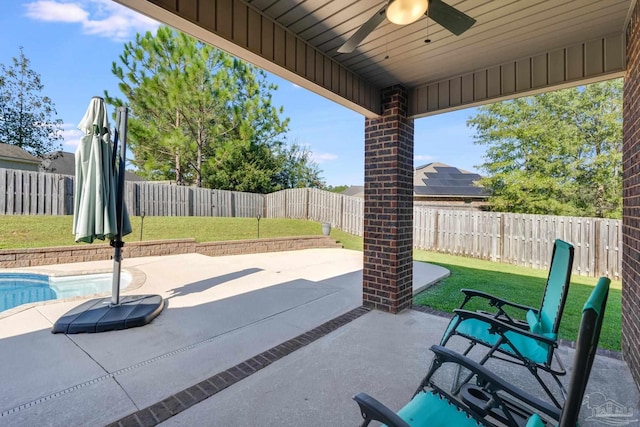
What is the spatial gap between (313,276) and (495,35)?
4716 millimetres

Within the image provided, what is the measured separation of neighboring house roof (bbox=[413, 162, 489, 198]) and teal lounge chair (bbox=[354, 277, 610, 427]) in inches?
543

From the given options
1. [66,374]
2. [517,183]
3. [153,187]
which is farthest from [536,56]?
[153,187]

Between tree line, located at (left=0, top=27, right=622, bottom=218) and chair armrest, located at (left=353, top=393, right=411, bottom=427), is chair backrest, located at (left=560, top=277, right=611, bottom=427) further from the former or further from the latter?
tree line, located at (left=0, top=27, right=622, bottom=218)

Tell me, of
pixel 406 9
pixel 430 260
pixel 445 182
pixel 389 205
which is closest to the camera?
pixel 406 9

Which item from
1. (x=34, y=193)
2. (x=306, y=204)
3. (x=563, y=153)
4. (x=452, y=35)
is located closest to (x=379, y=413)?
(x=452, y=35)

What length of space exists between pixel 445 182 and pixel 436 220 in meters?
9.17

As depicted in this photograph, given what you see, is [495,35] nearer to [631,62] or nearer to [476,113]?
[631,62]

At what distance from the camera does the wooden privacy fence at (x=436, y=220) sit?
7.06m

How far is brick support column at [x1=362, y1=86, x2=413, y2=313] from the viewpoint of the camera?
386cm

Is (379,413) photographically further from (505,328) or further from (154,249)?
(154,249)

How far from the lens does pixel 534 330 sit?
94.2 inches

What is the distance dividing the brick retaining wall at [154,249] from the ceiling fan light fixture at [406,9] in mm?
7766

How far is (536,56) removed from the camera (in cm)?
310
